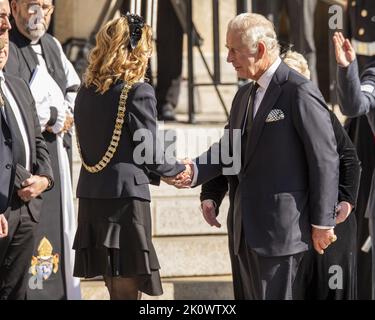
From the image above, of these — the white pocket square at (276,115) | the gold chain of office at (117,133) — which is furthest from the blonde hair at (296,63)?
the gold chain of office at (117,133)

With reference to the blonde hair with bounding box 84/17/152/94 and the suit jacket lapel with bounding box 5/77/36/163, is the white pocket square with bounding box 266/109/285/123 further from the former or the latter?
the suit jacket lapel with bounding box 5/77/36/163

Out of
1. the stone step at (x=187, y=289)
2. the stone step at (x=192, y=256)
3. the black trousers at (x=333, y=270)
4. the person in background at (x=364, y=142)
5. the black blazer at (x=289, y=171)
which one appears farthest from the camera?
the stone step at (x=192, y=256)

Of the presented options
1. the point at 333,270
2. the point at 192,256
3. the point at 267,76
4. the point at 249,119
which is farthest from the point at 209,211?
the point at 192,256

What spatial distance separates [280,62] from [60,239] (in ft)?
6.15

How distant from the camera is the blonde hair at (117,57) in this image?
228 inches

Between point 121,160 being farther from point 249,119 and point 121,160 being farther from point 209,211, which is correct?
point 249,119

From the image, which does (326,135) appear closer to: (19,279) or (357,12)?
(19,279)

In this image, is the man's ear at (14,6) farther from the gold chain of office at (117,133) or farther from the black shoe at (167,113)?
the black shoe at (167,113)

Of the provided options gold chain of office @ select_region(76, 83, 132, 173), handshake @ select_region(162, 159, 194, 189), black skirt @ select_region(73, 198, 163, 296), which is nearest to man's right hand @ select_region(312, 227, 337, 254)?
handshake @ select_region(162, 159, 194, 189)

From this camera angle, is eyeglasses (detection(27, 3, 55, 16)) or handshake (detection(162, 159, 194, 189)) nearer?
handshake (detection(162, 159, 194, 189))

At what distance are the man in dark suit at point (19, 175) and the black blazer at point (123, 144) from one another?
0.26 metres

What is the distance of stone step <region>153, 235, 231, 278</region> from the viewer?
7.56 m

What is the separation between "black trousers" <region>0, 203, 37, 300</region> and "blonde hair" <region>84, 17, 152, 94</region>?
74 cm
